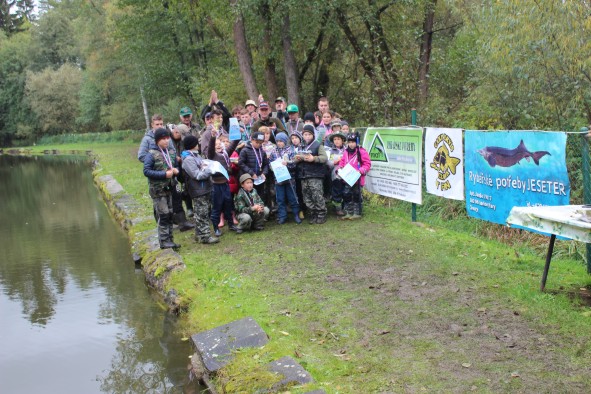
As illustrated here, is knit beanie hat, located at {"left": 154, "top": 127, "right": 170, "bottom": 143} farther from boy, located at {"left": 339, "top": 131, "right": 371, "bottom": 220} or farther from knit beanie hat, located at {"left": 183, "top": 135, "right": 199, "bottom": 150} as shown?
boy, located at {"left": 339, "top": 131, "right": 371, "bottom": 220}

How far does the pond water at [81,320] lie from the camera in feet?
18.8

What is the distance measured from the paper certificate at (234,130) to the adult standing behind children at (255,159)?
10.6 inches

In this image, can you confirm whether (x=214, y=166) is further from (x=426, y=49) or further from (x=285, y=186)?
(x=426, y=49)

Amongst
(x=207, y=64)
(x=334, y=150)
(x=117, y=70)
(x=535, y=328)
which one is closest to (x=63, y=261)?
(x=334, y=150)

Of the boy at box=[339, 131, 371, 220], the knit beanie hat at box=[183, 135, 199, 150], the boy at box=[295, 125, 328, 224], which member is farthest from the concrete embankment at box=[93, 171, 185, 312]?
the boy at box=[339, 131, 371, 220]

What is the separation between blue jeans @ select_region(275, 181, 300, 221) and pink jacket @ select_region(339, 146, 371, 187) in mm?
929

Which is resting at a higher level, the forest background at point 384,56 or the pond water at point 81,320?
the forest background at point 384,56

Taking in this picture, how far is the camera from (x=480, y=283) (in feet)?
20.3

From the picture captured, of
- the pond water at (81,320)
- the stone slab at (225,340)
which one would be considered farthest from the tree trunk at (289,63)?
the stone slab at (225,340)

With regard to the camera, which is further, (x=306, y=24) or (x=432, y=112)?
(x=306, y=24)

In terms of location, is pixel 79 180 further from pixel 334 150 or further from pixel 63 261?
pixel 334 150

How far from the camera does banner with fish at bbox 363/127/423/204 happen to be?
915 centimetres

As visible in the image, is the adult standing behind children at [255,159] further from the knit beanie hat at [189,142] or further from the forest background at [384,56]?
the forest background at [384,56]

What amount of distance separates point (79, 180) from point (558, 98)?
20651 mm
